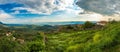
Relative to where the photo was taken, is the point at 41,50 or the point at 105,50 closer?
the point at 105,50

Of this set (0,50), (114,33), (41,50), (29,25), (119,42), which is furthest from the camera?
(29,25)

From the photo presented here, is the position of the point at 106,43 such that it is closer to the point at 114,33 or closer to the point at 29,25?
the point at 114,33

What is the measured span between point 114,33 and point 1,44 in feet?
25.4

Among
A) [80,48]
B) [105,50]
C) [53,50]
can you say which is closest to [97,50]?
[105,50]

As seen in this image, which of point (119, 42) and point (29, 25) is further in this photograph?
point (29, 25)

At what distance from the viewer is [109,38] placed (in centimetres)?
2097

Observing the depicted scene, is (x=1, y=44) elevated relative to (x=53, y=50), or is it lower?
elevated

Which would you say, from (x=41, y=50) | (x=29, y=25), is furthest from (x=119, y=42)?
(x=29, y=25)

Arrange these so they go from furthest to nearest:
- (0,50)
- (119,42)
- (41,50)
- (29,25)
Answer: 1. (29,25)
2. (41,50)
3. (119,42)
4. (0,50)

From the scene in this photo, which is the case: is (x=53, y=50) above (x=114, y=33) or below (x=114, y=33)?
below

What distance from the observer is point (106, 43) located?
2044cm

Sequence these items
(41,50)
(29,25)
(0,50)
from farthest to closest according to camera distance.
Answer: (29,25), (41,50), (0,50)

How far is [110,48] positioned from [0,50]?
6.59 m

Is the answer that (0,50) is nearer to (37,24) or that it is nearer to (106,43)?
(106,43)
